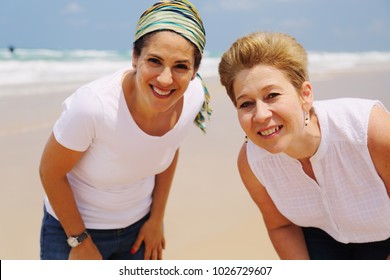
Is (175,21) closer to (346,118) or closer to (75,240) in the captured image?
(346,118)

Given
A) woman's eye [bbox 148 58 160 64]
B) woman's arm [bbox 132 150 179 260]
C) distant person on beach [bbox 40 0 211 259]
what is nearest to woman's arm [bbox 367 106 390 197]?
distant person on beach [bbox 40 0 211 259]

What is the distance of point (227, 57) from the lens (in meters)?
2.07

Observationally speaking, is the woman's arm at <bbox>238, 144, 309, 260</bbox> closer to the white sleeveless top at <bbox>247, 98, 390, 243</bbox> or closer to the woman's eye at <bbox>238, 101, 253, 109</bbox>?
the white sleeveless top at <bbox>247, 98, 390, 243</bbox>

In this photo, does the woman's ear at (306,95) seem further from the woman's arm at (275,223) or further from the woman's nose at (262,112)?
the woman's arm at (275,223)

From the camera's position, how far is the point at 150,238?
271cm

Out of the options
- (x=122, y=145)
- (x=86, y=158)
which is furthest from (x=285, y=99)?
(x=86, y=158)

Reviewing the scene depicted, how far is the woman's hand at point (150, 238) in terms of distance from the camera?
8.80ft

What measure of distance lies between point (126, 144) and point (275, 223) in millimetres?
883

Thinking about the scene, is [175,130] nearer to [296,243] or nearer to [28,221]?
[296,243]

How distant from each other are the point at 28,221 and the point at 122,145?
1.99 meters

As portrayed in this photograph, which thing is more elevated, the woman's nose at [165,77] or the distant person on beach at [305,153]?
the woman's nose at [165,77]

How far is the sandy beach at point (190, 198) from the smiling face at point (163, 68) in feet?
5.31

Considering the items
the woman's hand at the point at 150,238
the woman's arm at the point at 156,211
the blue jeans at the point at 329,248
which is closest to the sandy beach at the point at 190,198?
the woman's hand at the point at 150,238

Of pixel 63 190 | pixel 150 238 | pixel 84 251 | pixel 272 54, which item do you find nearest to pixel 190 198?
pixel 150 238
